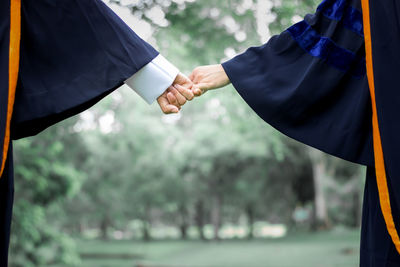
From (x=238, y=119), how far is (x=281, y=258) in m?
7.56

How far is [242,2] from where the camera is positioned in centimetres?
→ 525

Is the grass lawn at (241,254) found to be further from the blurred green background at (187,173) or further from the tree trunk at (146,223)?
the tree trunk at (146,223)

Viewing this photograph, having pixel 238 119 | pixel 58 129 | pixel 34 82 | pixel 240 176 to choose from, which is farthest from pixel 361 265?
pixel 240 176

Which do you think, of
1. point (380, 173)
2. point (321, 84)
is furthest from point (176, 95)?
point (380, 173)

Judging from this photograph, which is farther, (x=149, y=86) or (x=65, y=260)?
(x=65, y=260)

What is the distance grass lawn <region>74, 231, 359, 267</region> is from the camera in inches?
560

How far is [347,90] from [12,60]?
1406mm

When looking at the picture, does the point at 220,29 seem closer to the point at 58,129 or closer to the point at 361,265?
the point at 361,265

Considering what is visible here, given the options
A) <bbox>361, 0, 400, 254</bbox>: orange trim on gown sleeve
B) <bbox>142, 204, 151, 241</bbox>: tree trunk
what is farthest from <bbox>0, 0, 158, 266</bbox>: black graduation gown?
<bbox>142, 204, 151, 241</bbox>: tree trunk

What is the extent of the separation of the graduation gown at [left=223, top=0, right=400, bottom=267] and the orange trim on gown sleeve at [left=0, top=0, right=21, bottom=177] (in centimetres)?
93

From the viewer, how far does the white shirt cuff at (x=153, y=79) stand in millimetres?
2309

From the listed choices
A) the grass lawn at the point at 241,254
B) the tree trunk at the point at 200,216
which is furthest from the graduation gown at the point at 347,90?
the tree trunk at the point at 200,216

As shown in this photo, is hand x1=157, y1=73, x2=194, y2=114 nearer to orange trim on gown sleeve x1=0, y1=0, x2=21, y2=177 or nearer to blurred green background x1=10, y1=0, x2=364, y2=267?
orange trim on gown sleeve x1=0, y1=0, x2=21, y2=177

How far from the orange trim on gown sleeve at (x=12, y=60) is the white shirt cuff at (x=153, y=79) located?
56 cm
